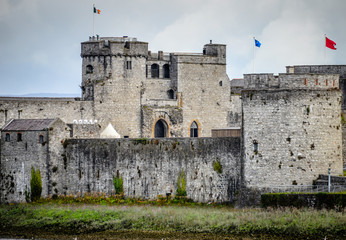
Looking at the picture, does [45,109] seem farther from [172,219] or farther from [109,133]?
[172,219]

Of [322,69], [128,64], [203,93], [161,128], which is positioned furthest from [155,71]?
[322,69]

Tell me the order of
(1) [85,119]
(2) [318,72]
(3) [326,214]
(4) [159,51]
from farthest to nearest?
(4) [159,51], (1) [85,119], (2) [318,72], (3) [326,214]

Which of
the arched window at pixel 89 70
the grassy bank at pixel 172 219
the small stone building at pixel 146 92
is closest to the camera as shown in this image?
the grassy bank at pixel 172 219

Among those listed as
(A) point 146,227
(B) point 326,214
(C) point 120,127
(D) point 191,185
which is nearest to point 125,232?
(A) point 146,227

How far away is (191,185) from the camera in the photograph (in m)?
42.5

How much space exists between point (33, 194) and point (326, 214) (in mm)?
17431

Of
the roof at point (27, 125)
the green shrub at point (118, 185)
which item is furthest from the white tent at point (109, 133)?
the green shrub at point (118, 185)

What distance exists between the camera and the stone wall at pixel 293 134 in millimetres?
37531

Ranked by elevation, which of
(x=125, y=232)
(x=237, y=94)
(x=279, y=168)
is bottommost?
(x=125, y=232)

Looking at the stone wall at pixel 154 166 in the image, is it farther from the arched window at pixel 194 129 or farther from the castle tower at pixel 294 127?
the arched window at pixel 194 129

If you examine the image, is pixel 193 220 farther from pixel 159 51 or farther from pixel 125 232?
pixel 159 51

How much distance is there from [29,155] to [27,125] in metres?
1.85

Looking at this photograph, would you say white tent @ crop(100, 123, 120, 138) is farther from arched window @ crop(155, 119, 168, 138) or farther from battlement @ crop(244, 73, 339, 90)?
battlement @ crop(244, 73, 339, 90)

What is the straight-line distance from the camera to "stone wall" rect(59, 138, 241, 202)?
137 ft
